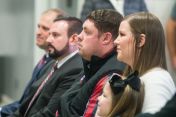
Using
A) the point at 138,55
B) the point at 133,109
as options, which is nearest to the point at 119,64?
the point at 138,55

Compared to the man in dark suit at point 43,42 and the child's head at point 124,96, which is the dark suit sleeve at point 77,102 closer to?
the child's head at point 124,96

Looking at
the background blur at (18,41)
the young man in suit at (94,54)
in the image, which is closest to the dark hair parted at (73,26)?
the young man in suit at (94,54)

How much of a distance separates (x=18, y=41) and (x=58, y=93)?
2881 mm

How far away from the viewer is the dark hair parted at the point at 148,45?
1838 millimetres

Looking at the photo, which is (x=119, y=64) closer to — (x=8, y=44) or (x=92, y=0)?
(x=92, y=0)

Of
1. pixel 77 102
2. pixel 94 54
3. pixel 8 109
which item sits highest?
pixel 94 54

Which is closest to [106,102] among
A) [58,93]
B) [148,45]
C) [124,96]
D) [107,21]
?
[124,96]

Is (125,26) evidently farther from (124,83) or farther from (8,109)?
(8,109)

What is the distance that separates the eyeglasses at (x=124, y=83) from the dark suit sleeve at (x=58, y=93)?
0.65 meters

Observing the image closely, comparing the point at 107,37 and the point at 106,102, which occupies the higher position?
the point at 107,37

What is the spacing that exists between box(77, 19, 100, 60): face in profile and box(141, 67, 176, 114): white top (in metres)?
0.38

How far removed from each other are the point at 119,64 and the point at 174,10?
1403 millimetres

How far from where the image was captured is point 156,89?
1.72 metres

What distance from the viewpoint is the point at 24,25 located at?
496cm
